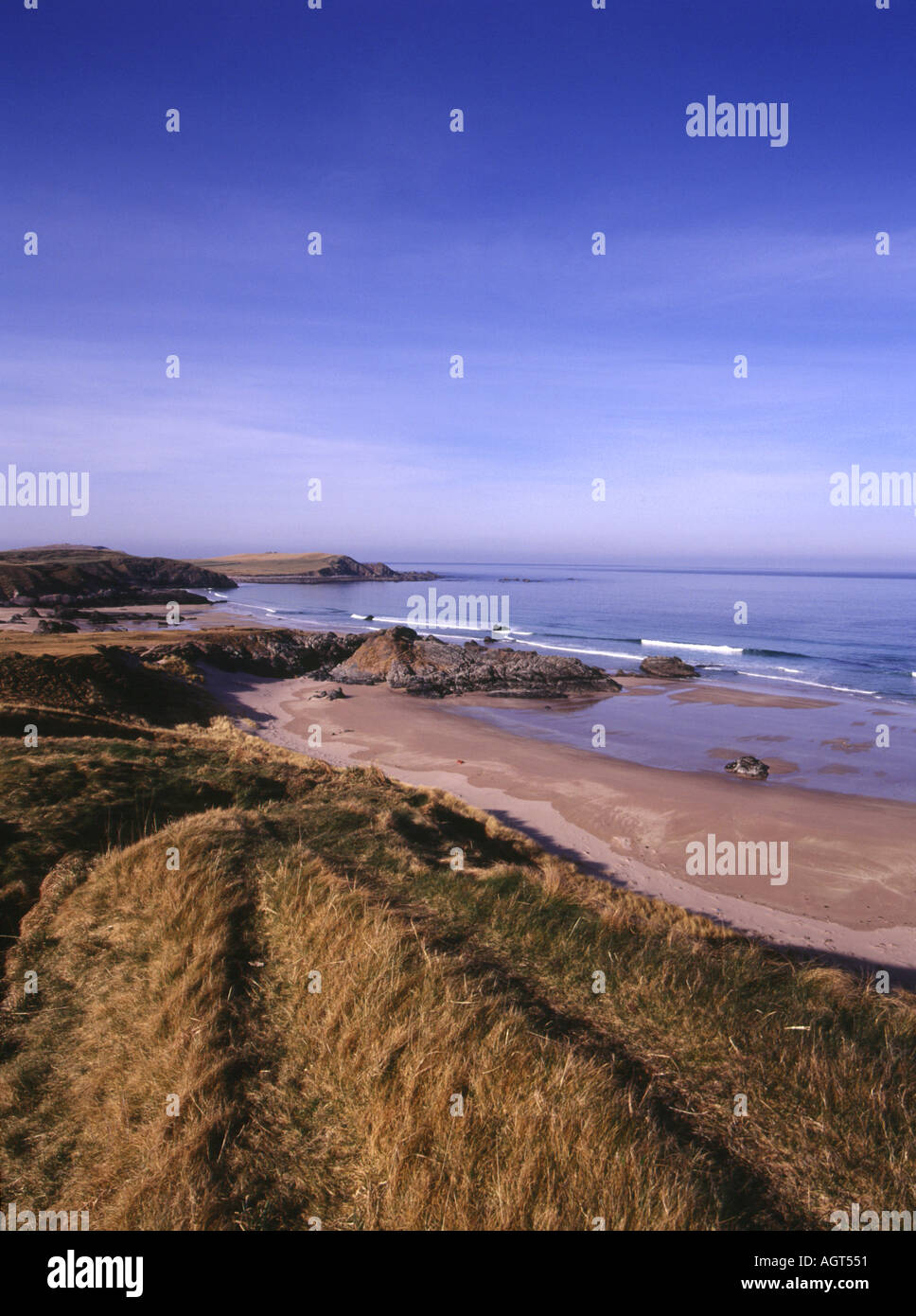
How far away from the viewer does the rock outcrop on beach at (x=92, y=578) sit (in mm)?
80250

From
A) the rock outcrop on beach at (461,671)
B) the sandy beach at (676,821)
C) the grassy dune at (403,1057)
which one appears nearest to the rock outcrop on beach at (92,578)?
the rock outcrop on beach at (461,671)

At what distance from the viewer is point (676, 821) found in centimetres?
1700

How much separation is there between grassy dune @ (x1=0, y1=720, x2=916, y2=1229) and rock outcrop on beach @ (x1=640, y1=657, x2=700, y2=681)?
35193mm

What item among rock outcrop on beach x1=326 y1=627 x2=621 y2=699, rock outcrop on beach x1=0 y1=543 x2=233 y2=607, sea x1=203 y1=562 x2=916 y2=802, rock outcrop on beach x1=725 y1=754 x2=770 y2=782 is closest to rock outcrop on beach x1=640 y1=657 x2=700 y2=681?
sea x1=203 y1=562 x2=916 y2=802

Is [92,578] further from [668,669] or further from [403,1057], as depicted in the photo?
[403,1057]

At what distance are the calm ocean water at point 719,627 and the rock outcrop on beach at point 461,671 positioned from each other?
8.87 meters

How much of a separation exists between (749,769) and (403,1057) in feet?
64.6

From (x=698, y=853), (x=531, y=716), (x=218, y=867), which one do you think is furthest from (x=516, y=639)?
(x=218, y=867)

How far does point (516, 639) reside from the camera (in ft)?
208

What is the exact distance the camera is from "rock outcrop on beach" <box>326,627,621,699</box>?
37.4 m

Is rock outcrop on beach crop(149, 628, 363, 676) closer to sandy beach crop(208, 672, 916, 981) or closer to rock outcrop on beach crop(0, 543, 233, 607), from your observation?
sandy beach crop(208, 672, 916, 981)

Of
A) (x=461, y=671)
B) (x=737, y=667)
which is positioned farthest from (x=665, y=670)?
(x=461, y=671)

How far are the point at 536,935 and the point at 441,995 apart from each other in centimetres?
214
